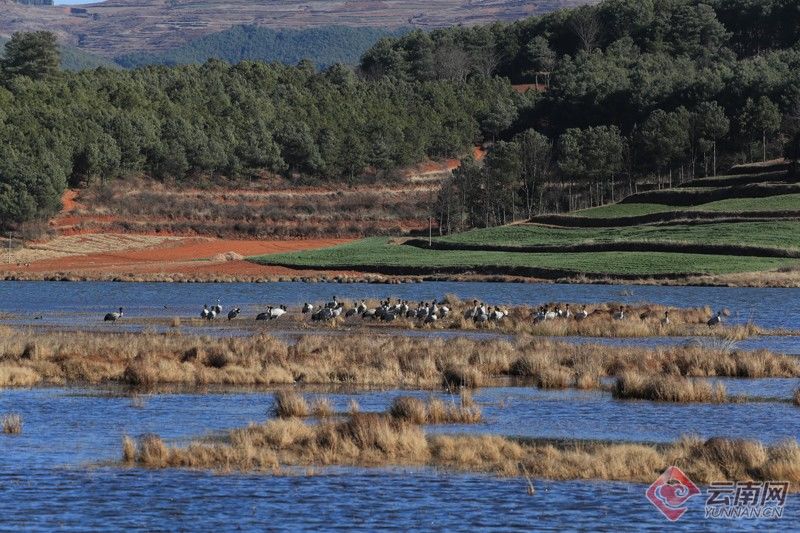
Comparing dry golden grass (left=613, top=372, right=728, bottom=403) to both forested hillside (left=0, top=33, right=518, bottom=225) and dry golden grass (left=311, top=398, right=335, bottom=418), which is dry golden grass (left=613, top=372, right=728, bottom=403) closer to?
dry golden grass (left=311, top=398, right=335, bottom=418)

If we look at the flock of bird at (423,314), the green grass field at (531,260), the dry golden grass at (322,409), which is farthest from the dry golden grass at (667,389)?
the green grass field at (531,260)

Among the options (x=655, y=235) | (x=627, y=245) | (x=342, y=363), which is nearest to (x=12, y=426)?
(x=342, y=363)

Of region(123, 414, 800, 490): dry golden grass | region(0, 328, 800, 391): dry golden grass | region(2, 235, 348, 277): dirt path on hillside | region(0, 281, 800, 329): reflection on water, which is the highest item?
region(123, 414, 800, 490): dry golden grass

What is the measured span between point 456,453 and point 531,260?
81311 millimetres

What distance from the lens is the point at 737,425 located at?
1195 inches

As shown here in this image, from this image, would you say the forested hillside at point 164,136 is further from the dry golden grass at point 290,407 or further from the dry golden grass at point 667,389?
the dry golden grass at point 290,407

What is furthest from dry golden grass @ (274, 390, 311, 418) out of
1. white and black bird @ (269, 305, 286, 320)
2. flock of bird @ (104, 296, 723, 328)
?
white and black bird @ (269, 305, 286, 320)

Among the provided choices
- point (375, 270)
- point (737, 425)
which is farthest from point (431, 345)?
point (375, 270)

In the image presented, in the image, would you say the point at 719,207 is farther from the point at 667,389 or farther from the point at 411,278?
the point at 667,389

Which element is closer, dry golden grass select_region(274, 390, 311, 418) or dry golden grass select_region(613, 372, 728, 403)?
dry golden grass select_region(274, 390, 311, 418)

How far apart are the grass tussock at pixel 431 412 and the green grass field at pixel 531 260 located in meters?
66.2

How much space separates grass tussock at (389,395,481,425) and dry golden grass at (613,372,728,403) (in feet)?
17.7

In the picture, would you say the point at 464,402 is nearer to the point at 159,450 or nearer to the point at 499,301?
the point at 159,450

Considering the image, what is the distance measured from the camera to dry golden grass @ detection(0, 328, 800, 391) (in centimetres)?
3778
